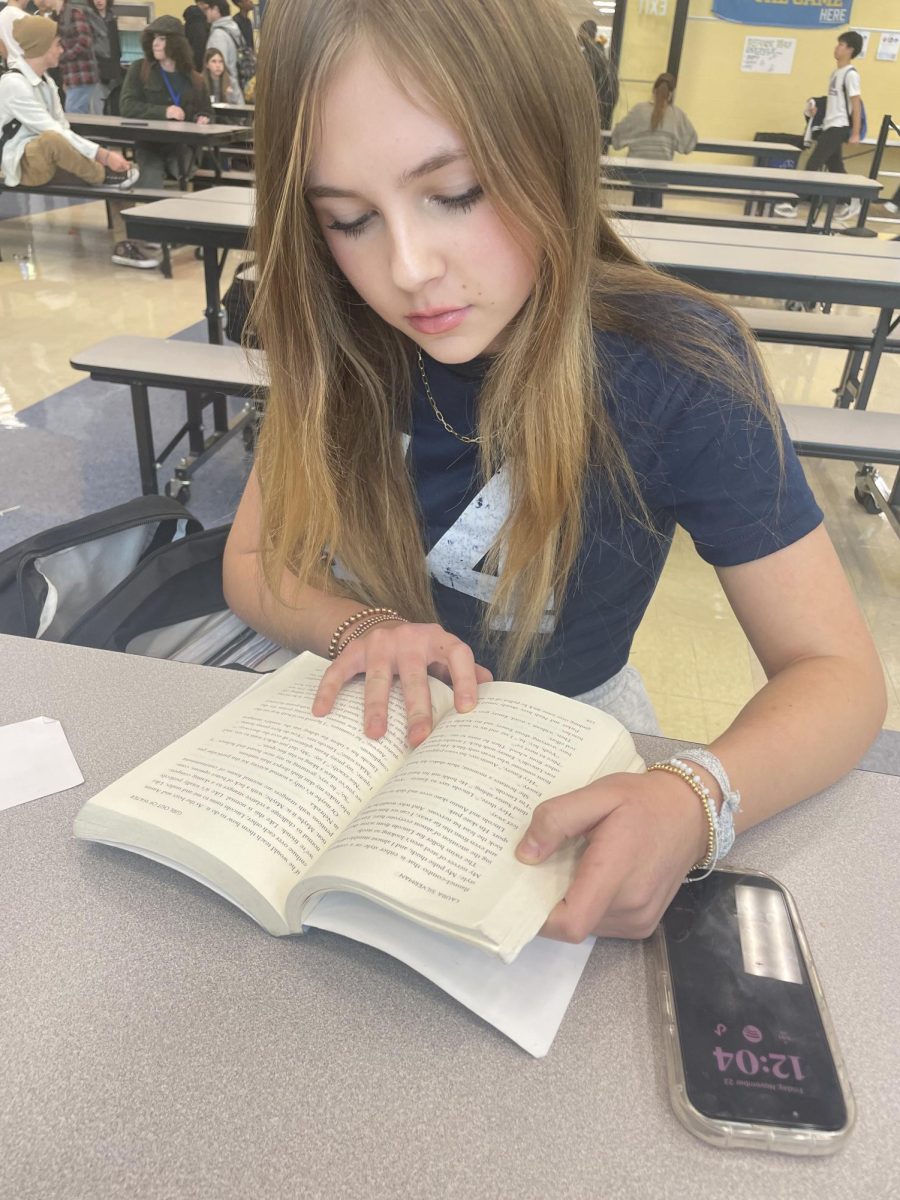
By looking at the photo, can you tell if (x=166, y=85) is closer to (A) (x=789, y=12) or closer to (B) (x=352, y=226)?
(A) (x=789, y=12)

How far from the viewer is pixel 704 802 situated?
0.56m

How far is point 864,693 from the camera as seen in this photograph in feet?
2.31

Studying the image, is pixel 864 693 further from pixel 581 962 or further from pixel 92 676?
pixel 92 676

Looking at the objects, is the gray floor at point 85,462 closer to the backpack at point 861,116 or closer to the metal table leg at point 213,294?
the metal table leg at point 213,294

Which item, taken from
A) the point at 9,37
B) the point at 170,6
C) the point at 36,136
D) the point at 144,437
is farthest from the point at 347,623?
the point at 170,6

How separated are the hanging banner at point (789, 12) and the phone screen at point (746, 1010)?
950cm

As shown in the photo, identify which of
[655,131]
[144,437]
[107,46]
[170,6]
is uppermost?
[170,6]

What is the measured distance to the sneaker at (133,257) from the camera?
16.1 ft

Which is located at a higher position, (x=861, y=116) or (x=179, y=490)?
(x=861, y=116)

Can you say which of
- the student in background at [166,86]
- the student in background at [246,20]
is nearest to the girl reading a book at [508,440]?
the student in background at [166,86]

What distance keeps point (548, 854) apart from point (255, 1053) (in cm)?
18

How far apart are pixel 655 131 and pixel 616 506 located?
218 inches

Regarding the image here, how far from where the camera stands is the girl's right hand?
2.09ft

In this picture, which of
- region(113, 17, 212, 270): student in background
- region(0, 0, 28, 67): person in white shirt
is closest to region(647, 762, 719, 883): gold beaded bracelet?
region(0, 0, 28, 67): person in white shirt
